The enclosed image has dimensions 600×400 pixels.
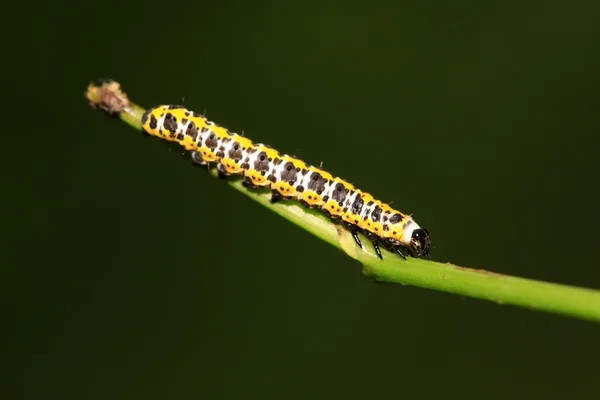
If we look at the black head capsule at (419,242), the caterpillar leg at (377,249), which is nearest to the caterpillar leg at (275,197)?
the caterpillar leg at (377,249)

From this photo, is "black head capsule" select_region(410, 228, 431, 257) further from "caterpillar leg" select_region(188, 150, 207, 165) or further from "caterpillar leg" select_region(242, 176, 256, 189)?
"caterpillar leg" select_region(188, 150, 207, 165)

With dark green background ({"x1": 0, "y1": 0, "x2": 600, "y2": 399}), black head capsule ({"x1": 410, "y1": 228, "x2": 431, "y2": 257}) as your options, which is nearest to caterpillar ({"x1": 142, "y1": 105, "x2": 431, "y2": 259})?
black head capsule ({"x1": 410, "y1": 228, "x2": 431, "y2": 257})

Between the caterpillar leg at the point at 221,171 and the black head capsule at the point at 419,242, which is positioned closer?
the black head capsule at the point at 419,242

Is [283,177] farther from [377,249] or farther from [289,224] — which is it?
[289,224]

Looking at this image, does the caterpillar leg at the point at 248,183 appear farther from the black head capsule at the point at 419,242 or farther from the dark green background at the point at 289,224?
the dark green background at the point at 289,224

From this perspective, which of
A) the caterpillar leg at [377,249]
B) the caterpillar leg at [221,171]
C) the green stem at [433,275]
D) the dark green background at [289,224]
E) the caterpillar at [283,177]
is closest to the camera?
the green stem at [433,275]

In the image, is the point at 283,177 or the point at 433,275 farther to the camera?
the point at 283,177

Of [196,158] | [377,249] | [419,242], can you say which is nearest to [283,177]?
[196,158]
